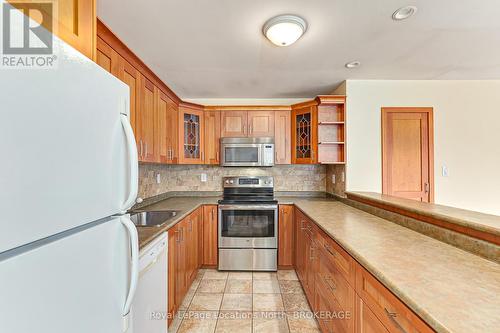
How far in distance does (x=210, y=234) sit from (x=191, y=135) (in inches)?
56.3

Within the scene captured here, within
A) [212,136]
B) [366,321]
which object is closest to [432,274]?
[366,321]

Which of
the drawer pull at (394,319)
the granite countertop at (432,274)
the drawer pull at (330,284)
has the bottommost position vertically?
the drawer pull at (330,284)

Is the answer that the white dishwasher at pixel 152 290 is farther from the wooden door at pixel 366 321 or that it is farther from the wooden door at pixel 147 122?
the wooden door at pixel 366 321

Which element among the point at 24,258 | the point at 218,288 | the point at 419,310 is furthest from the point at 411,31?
the point at 218,288

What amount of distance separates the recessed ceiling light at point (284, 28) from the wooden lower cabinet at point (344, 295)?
5.10 ft

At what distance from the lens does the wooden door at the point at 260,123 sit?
140 inches

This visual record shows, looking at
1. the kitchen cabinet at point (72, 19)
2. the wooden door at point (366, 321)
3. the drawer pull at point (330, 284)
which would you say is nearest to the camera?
the kitchen cabinet at point (72, 19)

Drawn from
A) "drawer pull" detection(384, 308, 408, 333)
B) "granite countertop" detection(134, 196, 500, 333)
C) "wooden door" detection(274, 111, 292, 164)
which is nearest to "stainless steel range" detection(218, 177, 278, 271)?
"wooden door" detection(274, 111, 292, 164)

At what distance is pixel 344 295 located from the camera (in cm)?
144

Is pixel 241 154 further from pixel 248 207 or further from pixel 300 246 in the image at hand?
pixel 300 246

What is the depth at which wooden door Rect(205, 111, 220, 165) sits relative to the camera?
3.55 metres

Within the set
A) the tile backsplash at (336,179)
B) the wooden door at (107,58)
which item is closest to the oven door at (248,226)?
the tile backsplash at (336,179)

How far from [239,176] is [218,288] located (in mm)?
1599

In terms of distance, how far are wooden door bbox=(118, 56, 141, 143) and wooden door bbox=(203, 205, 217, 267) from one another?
1.45 m
